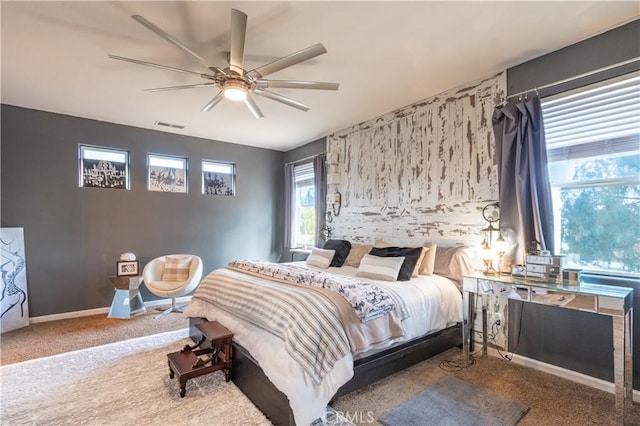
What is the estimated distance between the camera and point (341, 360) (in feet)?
6.50

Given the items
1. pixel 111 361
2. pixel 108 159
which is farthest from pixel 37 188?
pixel 111 361

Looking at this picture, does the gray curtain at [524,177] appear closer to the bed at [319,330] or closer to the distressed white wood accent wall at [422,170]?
the distressed white wood accent wall at [422,170]

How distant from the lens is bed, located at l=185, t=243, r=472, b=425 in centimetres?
187

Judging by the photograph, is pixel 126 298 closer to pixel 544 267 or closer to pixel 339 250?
pixel 339 250

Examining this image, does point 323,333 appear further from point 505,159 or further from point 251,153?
point 251,153

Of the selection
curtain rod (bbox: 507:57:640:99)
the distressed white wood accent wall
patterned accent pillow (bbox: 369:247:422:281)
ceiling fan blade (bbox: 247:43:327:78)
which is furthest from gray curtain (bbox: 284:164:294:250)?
curtain rod (bbox: 507:57:640:99)

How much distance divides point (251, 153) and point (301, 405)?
4926 millimetres

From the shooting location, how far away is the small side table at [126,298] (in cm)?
419

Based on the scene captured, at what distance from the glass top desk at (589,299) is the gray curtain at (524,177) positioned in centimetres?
46

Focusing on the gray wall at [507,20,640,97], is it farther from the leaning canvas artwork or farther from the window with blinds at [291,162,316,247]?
the leaning canvas artwork

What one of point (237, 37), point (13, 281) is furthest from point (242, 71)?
point (13, 281)

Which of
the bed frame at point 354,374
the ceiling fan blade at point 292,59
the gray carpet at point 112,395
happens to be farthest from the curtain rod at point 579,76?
the gray carpet at point 112,395

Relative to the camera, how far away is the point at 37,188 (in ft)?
13.5

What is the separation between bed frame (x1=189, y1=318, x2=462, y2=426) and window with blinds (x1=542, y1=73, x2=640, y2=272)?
1.46 m
